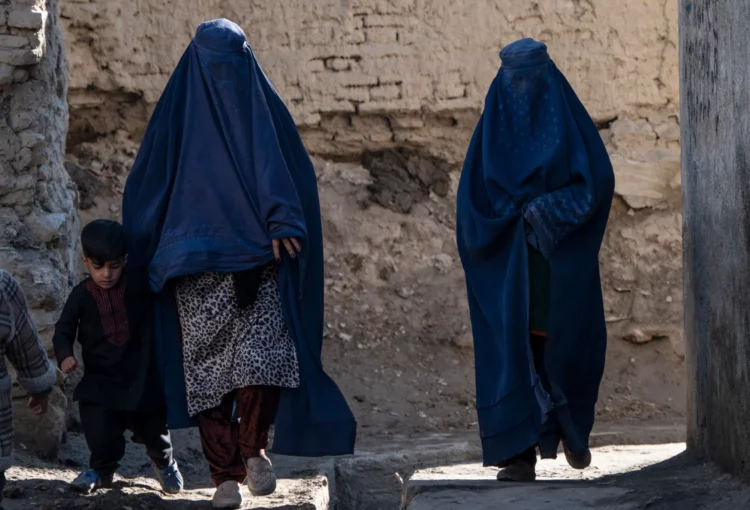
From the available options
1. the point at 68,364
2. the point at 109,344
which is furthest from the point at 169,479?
the point at 68,364

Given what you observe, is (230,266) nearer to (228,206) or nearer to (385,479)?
(228,206)

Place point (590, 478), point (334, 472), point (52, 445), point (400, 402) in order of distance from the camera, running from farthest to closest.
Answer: point (400, 402), point (334, 472), point (52, 445), point (590, 478)

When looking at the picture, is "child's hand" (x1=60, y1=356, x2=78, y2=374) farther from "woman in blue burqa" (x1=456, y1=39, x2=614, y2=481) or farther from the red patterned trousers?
"woman in blue burqa" (x1=456, y1=39, x2=614, y2=481)

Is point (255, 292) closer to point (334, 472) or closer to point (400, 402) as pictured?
point (334, 472)

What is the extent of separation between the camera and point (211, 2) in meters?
7.38

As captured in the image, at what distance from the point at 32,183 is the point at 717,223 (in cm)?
266

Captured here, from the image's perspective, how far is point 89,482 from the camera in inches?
158

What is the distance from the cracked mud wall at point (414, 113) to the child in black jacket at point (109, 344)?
3178mm

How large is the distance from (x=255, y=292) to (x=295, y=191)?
1.19 ft

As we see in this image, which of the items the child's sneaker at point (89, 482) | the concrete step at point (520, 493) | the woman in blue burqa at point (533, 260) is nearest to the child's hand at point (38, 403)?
the child's sneaker at point (89, 482)

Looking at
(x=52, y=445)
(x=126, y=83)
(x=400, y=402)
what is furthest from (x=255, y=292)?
(x=126, y=83)

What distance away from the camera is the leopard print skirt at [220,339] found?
3.83 metres

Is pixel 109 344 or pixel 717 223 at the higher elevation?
pixel 717 223

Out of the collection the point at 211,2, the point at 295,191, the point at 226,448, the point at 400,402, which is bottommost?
the point at 400,402
